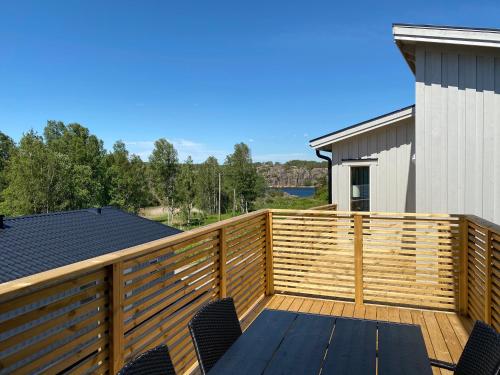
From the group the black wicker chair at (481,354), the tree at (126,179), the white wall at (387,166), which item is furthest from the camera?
the tree at (126,179)

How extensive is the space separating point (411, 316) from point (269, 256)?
6.04 feet

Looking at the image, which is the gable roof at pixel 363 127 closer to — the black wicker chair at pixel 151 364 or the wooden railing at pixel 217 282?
the wooden railing at pixel 217 282

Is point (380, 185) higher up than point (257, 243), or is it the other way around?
point (380, 185)

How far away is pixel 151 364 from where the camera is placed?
1347mm

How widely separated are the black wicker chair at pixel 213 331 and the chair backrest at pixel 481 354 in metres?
1.10

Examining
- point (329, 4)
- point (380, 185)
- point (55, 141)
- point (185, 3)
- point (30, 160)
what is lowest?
point (380, 185)

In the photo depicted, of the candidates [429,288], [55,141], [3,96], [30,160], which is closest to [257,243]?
[429,288]

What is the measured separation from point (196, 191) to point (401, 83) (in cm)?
3025

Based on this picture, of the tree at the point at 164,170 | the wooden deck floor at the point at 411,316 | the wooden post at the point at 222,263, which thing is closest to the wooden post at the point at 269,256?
the wooden deck floor at the point at 411,316

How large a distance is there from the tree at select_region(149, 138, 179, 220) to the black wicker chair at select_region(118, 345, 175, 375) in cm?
4332

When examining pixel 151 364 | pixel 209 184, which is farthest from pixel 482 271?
pixel 209 184

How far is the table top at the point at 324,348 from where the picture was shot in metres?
1.59

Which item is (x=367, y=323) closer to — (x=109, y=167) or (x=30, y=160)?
(x=30, y=160)

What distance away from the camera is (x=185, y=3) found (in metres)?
23.7
